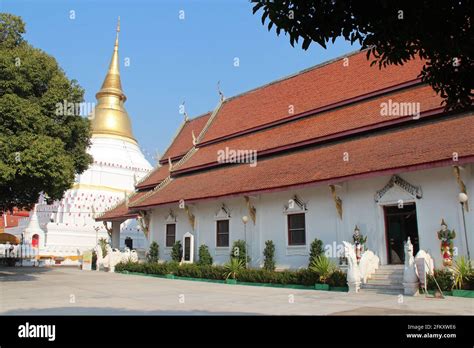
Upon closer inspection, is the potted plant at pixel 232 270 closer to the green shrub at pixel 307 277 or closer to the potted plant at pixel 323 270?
the green shrub at pixel 307 277

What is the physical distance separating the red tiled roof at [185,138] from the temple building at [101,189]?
269 cm

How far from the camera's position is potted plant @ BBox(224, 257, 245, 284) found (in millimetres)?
15648

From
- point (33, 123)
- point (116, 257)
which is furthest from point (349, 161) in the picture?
point (116, 257)

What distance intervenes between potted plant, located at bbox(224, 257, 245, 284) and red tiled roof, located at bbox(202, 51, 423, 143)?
21.3 ft

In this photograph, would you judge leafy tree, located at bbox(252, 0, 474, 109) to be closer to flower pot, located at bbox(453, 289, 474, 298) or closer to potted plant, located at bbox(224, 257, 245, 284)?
flower pot, located at bbox(453, 289, 474, 298)

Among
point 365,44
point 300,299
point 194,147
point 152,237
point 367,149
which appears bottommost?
point 300,299

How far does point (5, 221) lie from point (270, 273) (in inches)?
1482

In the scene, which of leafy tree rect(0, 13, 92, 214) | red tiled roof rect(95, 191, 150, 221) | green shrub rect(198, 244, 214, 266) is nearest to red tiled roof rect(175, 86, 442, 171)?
red tiled roof rect(95, 191, 150, 221)

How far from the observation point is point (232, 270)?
51.8 feet
